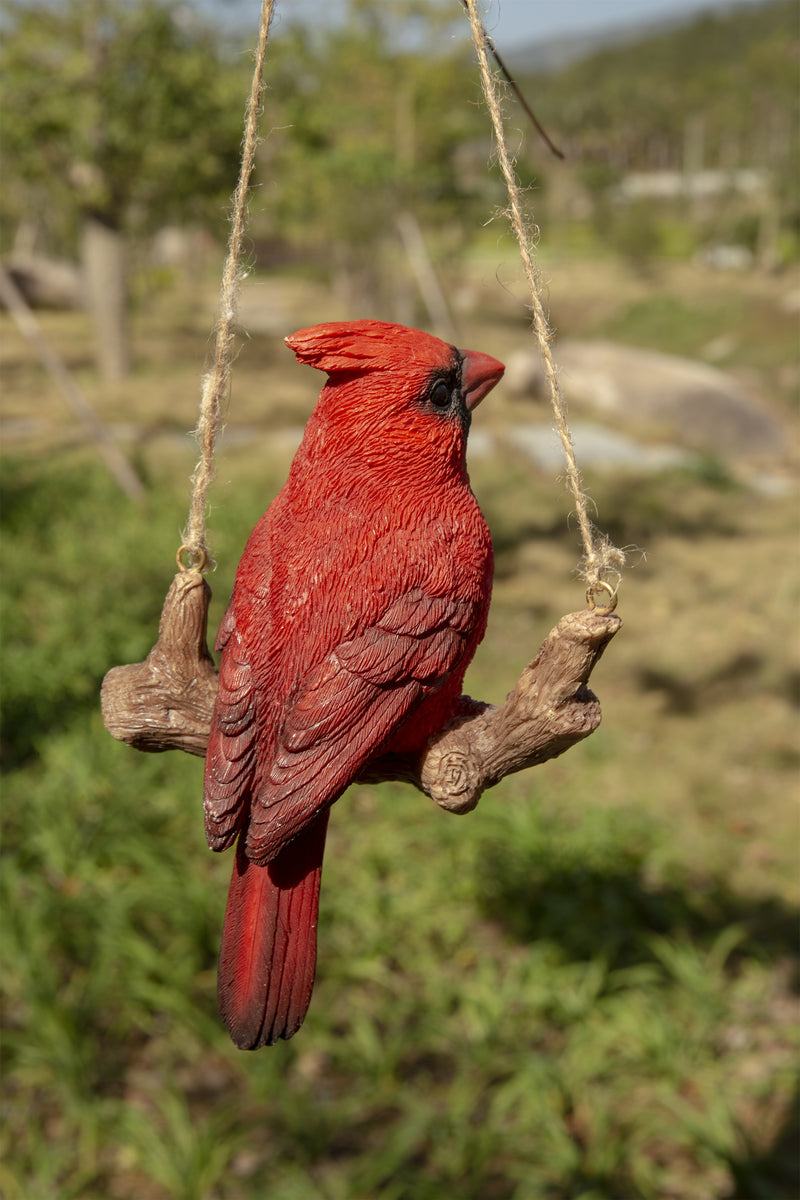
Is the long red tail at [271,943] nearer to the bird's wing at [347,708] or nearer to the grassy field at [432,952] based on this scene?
the bird's wing at [347,708]

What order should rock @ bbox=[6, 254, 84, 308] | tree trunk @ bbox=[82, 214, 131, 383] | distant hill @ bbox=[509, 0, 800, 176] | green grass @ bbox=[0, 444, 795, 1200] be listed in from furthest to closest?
distant hill @ bbox=[509, 0, 800, 176] → rock @ bbox=[6, 254, 84, 308] → tree trunk @ bbox=[82, 214, 131, 383] → green grass @ bbox=[0, 444, 795, 1200]

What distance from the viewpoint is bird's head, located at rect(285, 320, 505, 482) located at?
1097 millimetres

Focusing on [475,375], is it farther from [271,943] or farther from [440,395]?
[271,943]

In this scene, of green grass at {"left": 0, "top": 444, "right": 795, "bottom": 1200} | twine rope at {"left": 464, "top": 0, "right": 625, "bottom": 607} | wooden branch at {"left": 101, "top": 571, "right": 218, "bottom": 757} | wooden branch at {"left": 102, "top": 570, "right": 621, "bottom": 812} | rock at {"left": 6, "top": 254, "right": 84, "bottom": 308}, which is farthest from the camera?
rock at {"left": 6, "top": 254, "right": 84, "bottom": 308}

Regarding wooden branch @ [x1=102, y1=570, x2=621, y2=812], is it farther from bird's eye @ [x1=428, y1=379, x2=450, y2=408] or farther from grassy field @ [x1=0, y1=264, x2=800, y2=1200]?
grassy field @ [x1=0, y1=264, x2=800, y2=1200]

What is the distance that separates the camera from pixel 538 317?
1036mm

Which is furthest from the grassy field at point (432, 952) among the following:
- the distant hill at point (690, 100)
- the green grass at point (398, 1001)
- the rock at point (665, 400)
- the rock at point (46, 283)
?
the rock at point (46, 283)

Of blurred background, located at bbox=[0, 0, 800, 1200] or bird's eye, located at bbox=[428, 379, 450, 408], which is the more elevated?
bird's eye, located at bbox=[428, 379, 450, 408]

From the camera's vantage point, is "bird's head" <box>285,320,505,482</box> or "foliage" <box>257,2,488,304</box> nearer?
"bird's head" <box>285,320,505,482</box>

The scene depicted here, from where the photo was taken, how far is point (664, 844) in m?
3.89

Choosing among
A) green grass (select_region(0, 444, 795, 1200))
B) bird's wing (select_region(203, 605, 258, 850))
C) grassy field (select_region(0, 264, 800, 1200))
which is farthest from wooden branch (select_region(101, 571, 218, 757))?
green grass (select_region(0, 444, 795, 1200))

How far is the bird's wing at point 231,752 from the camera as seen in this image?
105cm

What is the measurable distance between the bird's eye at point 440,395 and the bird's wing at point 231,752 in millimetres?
355

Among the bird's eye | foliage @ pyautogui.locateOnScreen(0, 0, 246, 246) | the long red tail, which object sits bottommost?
the long red tail
